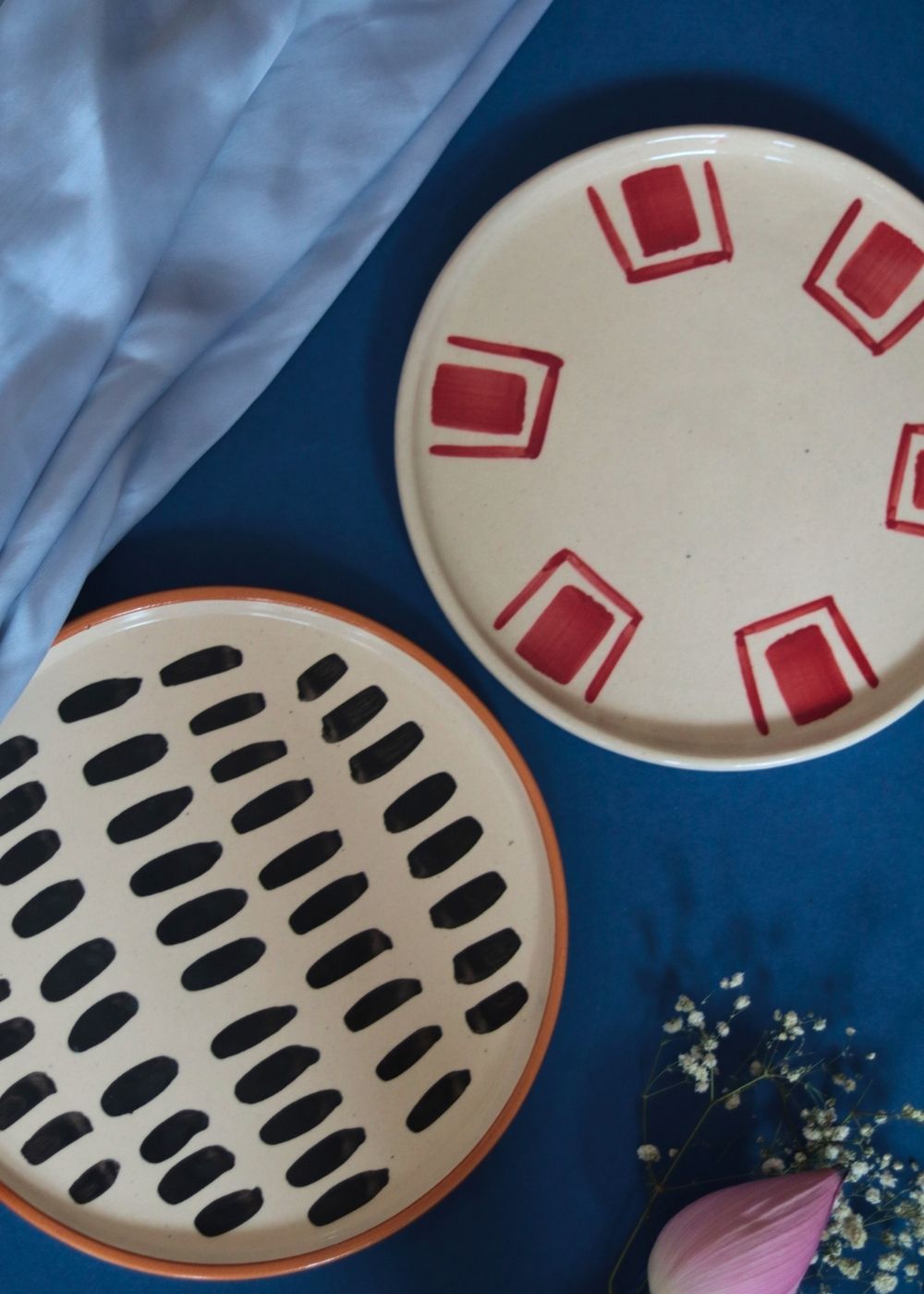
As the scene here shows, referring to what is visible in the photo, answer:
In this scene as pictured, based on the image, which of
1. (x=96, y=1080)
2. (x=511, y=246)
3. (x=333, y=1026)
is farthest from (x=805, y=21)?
(x=96, y=1080)

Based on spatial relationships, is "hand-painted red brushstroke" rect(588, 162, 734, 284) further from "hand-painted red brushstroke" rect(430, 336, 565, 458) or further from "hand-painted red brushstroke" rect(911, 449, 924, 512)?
"hand-painted red brushstroke" rect(911, 449, 924, 512)

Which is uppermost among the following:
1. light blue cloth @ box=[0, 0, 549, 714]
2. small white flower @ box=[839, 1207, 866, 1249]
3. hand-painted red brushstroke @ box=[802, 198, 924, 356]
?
light blue cloth @ box=[0, 0, 549, 714]

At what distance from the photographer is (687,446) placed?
75cm

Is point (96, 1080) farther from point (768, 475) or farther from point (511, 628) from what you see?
point (768, 475)

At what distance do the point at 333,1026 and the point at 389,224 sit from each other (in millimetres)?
590

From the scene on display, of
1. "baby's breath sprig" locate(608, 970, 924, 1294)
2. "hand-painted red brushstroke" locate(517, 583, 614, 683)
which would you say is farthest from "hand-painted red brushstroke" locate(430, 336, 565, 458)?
"baby's breath sprig" locate(608, 970, 924, 1294)

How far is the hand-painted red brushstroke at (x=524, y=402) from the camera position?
743 mm

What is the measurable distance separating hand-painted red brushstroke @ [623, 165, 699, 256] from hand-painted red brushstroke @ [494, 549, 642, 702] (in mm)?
239

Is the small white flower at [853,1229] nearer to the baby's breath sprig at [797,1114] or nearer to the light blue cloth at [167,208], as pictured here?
the baby's breath sprig at [797,1114]

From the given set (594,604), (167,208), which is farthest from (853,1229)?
(167,208)

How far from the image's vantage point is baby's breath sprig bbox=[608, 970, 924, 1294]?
0.73 m

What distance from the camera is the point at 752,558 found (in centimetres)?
75

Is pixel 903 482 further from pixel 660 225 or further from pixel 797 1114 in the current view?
pixel 797 1114

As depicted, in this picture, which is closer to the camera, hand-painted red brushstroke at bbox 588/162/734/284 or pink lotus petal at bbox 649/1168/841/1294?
pink lotus petal at bbox 649/1168/841/1294
